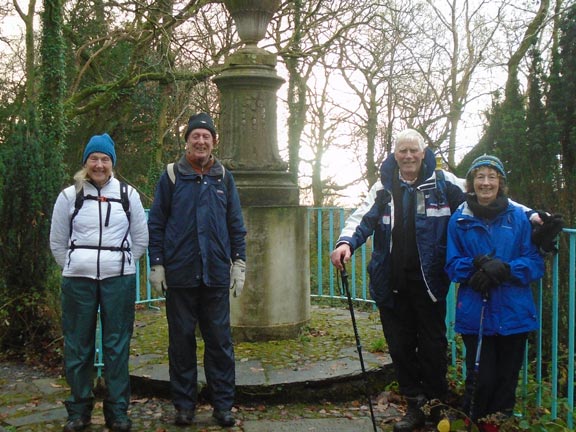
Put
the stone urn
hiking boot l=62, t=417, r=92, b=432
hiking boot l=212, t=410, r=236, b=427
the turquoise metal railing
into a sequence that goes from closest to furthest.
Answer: the turquoise metal railing
hiking boot l=62, t=417, r=92, b=432
hiking boot l=212, t=410, r=236, b=427
the stone urn

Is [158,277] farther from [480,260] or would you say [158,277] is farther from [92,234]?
[480,260]

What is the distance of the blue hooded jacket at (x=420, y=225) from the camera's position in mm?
3822

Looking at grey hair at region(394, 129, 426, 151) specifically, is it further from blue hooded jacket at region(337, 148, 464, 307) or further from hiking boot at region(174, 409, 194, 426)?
hiking boot at region(174, 409, 194, 426)

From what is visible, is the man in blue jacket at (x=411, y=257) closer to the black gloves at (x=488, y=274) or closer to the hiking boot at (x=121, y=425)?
the black gloves at (x=488, y=274)

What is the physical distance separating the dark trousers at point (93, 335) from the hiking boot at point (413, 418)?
6.18 feet

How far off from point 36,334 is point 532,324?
5.02m

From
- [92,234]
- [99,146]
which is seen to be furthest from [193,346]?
[99,146]

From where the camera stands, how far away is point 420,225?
384 cm

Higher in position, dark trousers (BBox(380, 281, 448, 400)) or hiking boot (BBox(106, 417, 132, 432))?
dark trousers (BBox(380, 281, 448, 400))

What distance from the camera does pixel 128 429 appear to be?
408 cm

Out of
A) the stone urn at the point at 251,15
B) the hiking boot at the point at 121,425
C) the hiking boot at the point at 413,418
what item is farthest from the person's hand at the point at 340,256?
the stone urn at the point at 251,15

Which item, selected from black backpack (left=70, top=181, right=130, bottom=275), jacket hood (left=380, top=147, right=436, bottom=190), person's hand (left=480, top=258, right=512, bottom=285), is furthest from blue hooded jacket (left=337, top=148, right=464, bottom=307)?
black backpack (left=70, top=181, right=130, bottom=275)

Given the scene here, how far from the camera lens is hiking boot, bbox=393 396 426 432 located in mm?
3980

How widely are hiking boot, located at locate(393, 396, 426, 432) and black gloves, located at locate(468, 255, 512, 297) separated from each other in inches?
42.5
